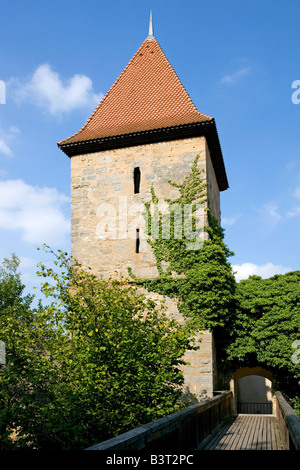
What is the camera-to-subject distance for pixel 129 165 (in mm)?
13922

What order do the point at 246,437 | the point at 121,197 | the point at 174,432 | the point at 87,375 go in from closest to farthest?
1. the point at 174,432
2. the point at 87,375
3. the point at 246,437
4. the point at 121,197

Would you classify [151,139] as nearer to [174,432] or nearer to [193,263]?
[193,263]

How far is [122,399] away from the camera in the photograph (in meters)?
6.66

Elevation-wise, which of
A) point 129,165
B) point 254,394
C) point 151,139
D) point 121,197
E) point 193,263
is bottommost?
point 254,394

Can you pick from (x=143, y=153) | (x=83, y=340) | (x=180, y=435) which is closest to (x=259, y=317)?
(x=143, y=153)

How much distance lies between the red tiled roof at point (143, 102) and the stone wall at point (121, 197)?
736 mm

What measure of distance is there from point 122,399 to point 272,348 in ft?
21.7

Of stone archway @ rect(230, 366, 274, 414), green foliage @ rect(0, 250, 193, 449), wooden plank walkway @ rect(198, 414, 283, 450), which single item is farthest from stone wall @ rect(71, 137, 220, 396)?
stone archway @ rect(230, 366, 274, 414)

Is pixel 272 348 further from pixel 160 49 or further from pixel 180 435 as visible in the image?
pixel 160 49

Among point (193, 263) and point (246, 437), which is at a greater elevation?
point (193, 263)

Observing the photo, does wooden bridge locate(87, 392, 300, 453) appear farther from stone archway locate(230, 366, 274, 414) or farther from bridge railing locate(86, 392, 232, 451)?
stone archway locate(230, 366, 274, 414)

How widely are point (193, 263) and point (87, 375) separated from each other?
6.30 m

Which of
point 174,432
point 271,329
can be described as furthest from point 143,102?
point 174,432

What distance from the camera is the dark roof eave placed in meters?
13.2
